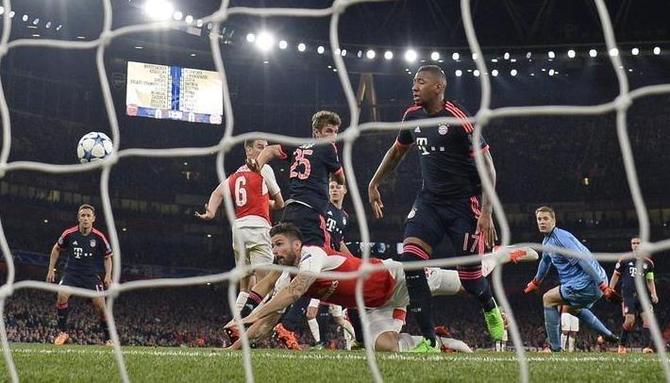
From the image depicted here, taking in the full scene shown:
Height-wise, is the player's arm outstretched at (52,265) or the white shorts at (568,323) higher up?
the player's arm outstretched at (52,265)

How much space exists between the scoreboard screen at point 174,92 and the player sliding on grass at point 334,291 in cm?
1784

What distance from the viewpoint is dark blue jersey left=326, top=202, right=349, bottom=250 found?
7.84 metres

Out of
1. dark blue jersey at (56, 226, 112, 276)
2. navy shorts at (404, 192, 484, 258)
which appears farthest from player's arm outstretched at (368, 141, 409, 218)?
dark blue jersey at (56, 226, 112, 276)

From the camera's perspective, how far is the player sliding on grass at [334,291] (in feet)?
16.0

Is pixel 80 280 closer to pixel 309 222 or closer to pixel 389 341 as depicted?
pixel 309 222

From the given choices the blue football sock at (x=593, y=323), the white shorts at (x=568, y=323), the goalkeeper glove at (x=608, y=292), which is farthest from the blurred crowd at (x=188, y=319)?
the goalkeeper glove at (x=608, y=292)

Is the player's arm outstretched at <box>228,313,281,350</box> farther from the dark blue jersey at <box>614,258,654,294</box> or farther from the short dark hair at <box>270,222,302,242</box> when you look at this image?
the dark blue jersey at <box>614,258,654,294</box>

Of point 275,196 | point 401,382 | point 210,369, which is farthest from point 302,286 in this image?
point 275,196

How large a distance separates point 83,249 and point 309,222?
3842 mm

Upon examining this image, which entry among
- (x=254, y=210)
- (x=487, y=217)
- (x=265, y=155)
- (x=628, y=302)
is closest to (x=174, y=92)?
(x=254, y=210)

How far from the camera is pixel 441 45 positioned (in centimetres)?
2438

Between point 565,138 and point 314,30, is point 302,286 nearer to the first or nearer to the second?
point 314,30

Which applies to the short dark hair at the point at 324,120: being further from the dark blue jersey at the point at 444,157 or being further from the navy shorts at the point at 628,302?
the navy shorts at the point at 628,302

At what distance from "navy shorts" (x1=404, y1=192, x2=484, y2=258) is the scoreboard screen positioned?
17.6 meters
